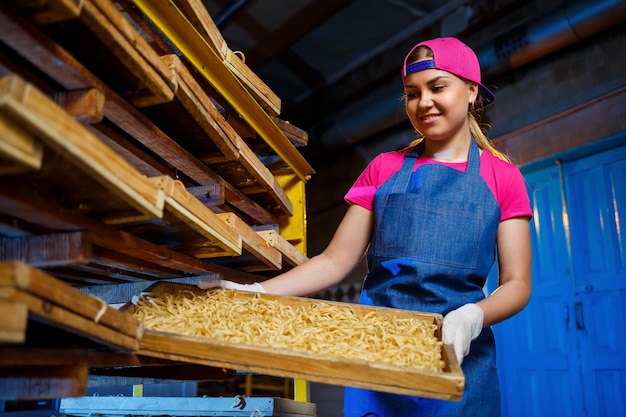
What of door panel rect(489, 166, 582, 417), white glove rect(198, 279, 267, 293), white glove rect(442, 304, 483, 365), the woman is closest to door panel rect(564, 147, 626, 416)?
door panel rect(489, 166, 582, 417)

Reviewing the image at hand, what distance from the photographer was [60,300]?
141 cm

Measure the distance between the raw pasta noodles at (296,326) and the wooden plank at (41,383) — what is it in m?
0.39

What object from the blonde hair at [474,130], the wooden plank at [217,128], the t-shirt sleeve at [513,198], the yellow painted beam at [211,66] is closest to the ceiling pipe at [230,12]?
the yellow painted beam at [211,66]

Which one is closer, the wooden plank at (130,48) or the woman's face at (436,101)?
the wooden plank at (130,48)

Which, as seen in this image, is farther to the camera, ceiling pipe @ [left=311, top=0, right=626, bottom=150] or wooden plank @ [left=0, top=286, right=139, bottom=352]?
ceiling pipe @ [left=311, top=0, right=626, bottom=150]

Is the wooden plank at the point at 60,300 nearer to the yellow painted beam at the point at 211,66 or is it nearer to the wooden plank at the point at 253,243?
the wooden plank at the point at 253,243

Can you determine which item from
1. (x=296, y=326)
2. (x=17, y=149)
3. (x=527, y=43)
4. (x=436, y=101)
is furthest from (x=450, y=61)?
(x=527, y=43)

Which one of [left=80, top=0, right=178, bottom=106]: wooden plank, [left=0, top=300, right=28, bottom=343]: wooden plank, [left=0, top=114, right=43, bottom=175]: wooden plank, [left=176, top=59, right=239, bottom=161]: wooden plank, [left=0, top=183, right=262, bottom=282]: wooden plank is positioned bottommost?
[left=0, top=300, right=28, bottom=343]: wooden plank

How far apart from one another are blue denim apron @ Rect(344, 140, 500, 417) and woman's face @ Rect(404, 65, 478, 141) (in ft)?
0.64

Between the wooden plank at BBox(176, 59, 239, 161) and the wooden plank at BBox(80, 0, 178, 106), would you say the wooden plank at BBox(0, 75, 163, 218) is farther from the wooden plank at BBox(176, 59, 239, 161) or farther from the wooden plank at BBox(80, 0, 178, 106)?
the wooden plank at BBox(176, 59, 239, 161)

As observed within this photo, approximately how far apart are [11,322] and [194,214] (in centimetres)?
75

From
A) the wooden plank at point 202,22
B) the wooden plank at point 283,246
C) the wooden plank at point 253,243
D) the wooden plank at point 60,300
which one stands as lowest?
the wooden plank at point 60,300

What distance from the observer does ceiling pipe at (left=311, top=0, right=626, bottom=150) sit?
615 centimetres

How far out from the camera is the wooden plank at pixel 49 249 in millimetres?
1657
